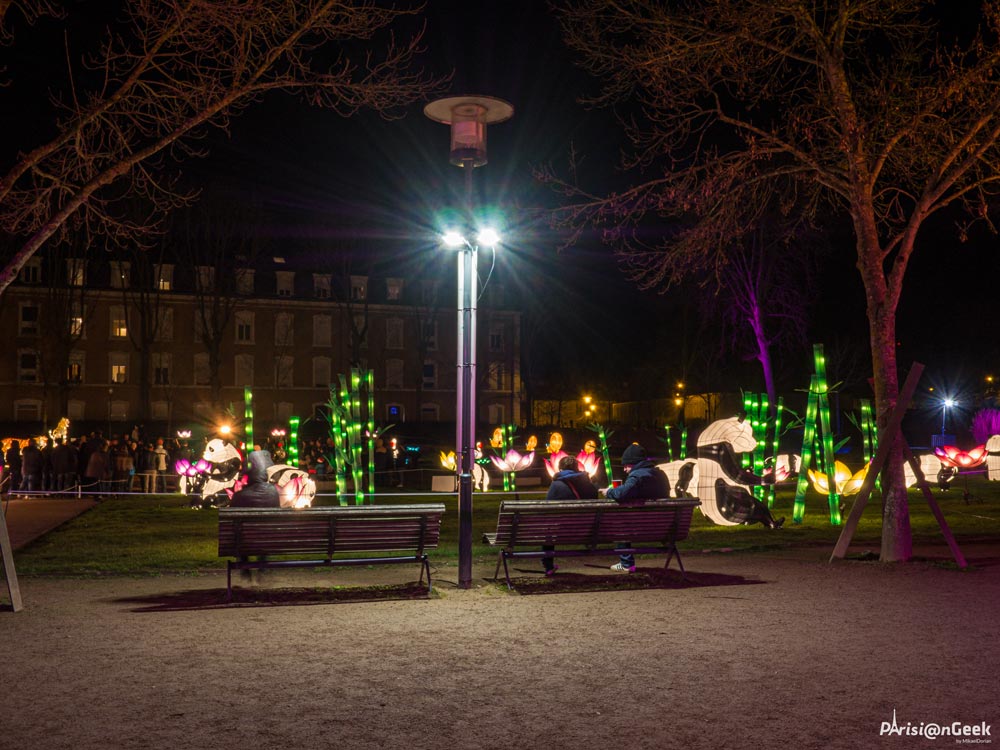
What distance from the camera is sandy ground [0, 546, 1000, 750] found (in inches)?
217

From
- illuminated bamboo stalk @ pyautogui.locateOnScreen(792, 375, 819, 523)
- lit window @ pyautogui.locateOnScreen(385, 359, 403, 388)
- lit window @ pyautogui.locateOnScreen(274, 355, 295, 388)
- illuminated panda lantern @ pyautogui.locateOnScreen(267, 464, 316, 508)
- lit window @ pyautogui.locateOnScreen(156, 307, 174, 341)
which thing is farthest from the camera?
lit window @ pyautogui.locateOnScreen(385, 359, 403, 388)

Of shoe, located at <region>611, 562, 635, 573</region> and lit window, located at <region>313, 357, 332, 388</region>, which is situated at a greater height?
lit window, located at <region>313, 357, 332, 388</region>

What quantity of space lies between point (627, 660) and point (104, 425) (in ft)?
185

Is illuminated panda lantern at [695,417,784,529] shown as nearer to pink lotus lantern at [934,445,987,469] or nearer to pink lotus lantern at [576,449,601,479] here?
pink lotus lantern at [576,449,601,479]

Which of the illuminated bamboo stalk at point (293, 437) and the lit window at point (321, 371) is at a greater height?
the lit window at point (321, 371)

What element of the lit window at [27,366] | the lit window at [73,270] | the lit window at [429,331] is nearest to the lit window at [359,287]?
the lit window at [429,331]

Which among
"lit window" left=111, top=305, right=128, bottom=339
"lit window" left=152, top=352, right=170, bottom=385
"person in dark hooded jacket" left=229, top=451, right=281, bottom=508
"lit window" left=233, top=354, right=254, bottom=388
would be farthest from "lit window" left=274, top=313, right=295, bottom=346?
"person in dark hooded jacket" left=229, top=451, right=281, bottom=508

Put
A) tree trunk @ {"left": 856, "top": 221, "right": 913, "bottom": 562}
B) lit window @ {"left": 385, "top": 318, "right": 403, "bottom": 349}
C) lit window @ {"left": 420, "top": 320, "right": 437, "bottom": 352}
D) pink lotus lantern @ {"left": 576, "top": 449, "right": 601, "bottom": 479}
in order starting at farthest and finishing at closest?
1. lit window @ {"left": 385, "top": 318, "right": 403, "bottom": 349}
2. lit window @ {"left": 420, "top": 320, "right": 437, "bottom": 352}
3. pink lotus lantern @ {"left": 576, "top": 449, "right": 601, "bottom": 479}
4. tree trunk @ {"left": 856, "top": 221, "right": 913, "bottom": 562}

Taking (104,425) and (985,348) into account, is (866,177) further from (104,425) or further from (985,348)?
(104,425)

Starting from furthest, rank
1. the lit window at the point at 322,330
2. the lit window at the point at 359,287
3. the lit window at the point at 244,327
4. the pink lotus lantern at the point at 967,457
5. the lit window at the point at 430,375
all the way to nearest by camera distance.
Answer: the lit window at the point at 430,375 < the lit window at the point at 322,330 < the lit window at the point at 359,287 < the lit window at the point at 244,327 < the pink lotus lantern at the point at 967,457

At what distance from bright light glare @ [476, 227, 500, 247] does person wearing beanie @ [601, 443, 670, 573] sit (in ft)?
10.2

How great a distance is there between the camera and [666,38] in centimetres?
1321

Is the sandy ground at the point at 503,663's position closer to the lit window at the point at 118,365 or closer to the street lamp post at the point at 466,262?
the street lamp post at the point at 466,262

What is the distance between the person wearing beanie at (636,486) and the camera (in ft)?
39.9
